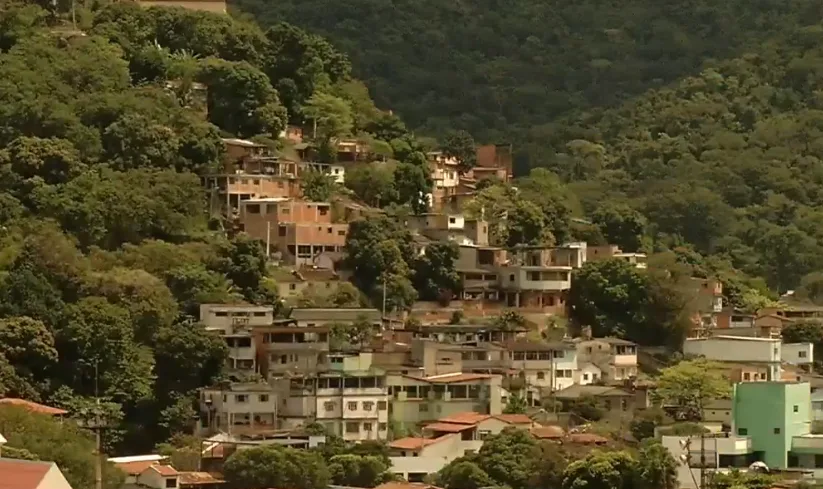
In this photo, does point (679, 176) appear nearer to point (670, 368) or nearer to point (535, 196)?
point (535, 196)

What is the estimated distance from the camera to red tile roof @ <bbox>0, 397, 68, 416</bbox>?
1345 inches

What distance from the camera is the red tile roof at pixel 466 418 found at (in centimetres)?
3856

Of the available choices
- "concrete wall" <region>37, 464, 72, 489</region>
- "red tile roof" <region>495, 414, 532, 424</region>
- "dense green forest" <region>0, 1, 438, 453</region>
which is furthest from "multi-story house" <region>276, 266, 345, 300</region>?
"concrete wall" <region>37, 464, 72, 489</region>

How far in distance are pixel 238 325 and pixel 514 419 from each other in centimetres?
505

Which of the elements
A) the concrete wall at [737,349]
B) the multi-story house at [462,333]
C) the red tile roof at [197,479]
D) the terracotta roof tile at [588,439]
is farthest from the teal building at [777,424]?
the red tile roof at [197,479]

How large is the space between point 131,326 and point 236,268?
4.09 metres

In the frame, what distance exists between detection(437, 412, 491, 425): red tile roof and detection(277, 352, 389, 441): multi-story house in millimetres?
1101

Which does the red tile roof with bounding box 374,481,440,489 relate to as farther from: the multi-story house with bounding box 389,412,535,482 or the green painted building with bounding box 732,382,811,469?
the green painted building with bounding box 732,382,811,469

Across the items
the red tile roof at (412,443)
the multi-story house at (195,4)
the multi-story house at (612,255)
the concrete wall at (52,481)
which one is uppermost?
the multi-story house at (195,4)

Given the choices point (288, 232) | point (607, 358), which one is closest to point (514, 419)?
point (607, 358)

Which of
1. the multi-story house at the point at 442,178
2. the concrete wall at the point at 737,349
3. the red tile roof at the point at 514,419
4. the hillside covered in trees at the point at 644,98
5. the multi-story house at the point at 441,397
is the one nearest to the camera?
the red tile roof at the point at 514,419

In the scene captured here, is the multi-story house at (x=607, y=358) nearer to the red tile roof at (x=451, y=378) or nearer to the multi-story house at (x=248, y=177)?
the red tile roof at (x=451, y=378)

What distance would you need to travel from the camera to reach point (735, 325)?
47656 millimetres

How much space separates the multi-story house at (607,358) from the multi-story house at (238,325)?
6144mm
